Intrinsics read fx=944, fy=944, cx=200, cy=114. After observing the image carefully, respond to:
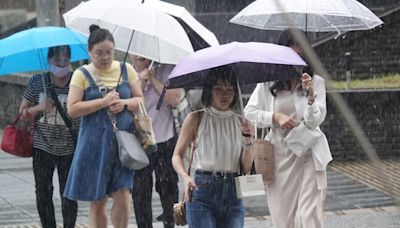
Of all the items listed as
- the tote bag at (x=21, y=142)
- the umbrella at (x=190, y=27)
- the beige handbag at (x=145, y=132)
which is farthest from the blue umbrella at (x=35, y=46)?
the beige handbag at (x=145, y=132)

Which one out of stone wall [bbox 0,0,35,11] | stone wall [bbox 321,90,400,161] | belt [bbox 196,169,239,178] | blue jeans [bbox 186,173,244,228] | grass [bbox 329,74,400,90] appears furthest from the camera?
stone wall [bbox 0,0,35,11]

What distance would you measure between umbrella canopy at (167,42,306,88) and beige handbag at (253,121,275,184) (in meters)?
0.42

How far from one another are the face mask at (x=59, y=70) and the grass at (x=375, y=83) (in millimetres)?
6736

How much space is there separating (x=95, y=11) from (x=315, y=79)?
1821mm

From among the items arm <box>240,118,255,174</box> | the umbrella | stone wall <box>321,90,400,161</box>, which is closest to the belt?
arm <box>240,118,255,174</box>

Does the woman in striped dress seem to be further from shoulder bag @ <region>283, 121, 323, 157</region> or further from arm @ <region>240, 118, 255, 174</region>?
arm @ <region>240, 118, 255, 174</region>

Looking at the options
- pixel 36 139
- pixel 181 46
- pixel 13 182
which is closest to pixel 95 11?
pixel 181 46

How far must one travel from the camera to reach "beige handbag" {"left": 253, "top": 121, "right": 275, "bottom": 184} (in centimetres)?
608

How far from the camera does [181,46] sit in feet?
23.2

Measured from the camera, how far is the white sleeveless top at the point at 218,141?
18.1 feet

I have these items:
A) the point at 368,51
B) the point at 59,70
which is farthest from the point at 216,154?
the point at 368,51

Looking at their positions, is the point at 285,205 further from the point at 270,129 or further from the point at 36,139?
the point at 36,139

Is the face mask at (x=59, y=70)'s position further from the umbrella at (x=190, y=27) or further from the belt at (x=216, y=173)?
the belt at (x=216, y=173)

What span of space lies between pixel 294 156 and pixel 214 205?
3.34 feet
